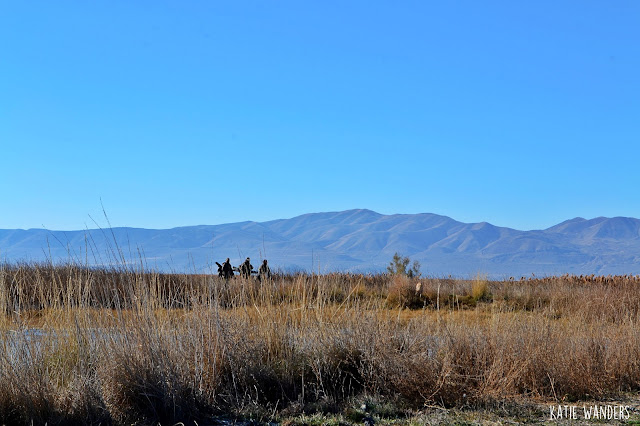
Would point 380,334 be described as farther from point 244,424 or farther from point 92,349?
point 92,349

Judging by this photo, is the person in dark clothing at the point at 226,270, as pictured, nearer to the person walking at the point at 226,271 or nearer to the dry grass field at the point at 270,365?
the person walking at the point at 226,271

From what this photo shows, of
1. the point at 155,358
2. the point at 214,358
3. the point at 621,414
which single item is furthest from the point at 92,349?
the point at 621,414

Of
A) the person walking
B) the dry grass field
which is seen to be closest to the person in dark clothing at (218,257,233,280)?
the person walking

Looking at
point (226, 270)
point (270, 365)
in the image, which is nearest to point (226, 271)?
point (226, 270)

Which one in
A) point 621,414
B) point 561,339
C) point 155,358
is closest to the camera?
point 155,358

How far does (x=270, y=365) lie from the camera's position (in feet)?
24.0

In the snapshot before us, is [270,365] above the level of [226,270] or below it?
below

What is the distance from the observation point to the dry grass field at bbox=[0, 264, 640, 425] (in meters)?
6.13

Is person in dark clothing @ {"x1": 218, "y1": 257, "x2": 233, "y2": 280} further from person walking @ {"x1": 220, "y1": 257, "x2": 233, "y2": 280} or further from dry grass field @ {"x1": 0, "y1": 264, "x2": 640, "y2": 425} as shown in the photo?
dry grass field @ {"x1": 0, "y1": 264, "x2": 640, "y2": 425}

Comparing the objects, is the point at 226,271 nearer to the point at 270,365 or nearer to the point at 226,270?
the point at 226,270

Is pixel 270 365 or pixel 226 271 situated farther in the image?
pixel 226 271

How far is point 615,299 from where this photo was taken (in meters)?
15.4

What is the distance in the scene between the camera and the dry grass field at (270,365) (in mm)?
6133

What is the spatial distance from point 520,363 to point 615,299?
8.96 metres
